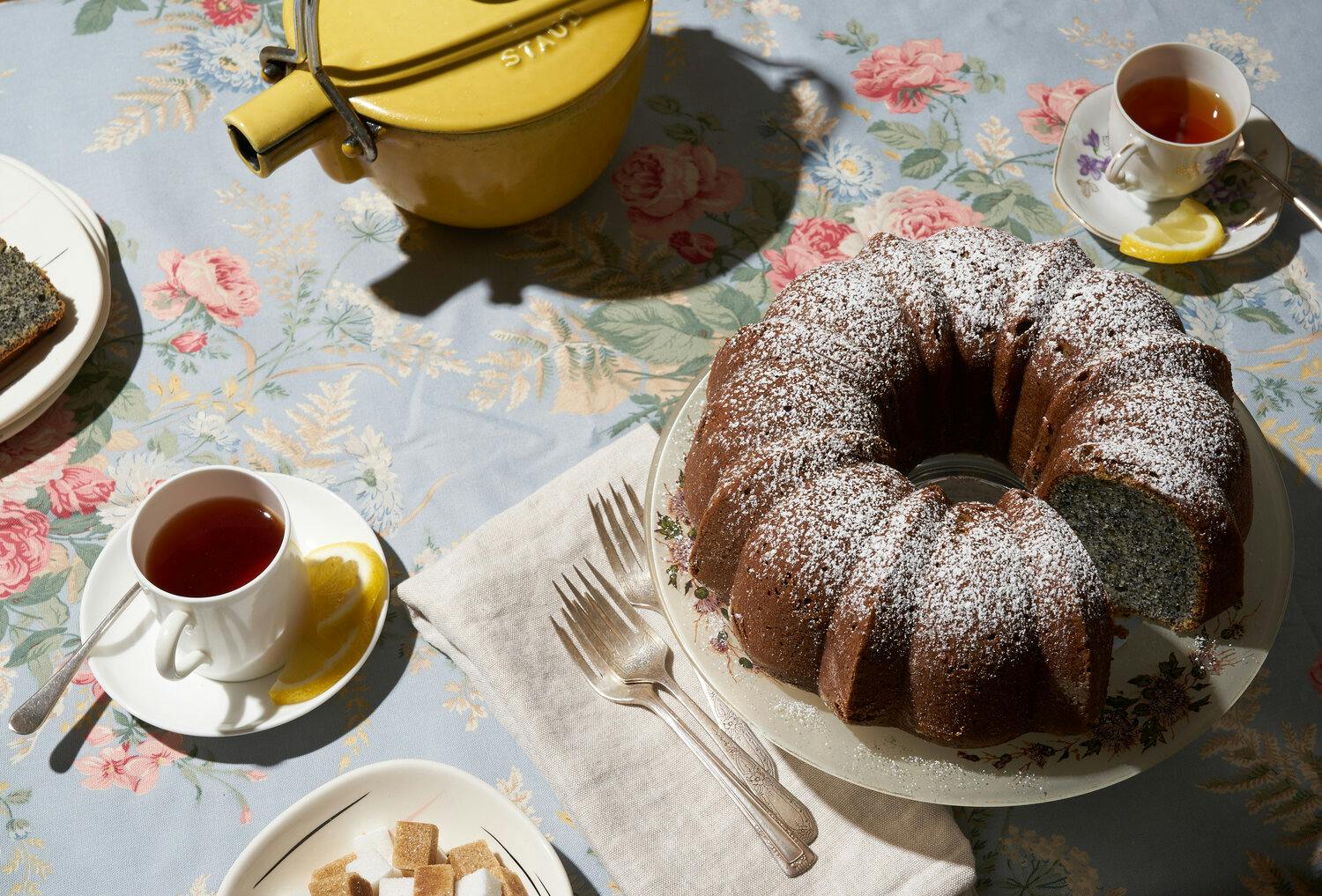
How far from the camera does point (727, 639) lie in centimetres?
110

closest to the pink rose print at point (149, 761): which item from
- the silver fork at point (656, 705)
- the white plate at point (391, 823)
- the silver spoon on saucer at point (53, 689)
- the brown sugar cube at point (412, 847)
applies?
the silver spoon on saucer at point (53, 689)

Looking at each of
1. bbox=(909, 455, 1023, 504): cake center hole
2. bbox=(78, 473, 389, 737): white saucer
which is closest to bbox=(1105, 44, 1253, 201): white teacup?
bbox=(909, 455, 1023, 504): cake center hole

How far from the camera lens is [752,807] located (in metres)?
1.12

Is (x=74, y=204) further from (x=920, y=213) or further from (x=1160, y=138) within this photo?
(x=1160, y=138)

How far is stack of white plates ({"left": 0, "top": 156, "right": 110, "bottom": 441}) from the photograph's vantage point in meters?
1.34

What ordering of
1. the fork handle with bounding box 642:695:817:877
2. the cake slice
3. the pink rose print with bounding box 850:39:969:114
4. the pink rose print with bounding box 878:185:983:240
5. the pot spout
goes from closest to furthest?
the fork handle with bounding box 642:695:817:877
the pot spout
the cake slice
the pink rose print with bounding box 878:185:983:240
the pink rose print with bounding box 850:39:969:114

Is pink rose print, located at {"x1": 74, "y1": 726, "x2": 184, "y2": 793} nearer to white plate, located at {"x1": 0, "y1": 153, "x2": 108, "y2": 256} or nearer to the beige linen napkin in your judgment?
the beige linen napkin

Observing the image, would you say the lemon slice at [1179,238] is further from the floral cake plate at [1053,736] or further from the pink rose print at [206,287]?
the pink rose print at [206,287]

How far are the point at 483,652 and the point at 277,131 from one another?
62cm

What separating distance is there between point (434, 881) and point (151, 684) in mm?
400

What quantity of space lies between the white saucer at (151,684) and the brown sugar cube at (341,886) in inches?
7.4

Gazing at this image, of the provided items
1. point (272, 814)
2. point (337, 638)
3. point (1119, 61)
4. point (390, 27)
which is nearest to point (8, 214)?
point (390, 27)

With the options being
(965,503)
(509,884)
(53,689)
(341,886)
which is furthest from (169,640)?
(965,503)

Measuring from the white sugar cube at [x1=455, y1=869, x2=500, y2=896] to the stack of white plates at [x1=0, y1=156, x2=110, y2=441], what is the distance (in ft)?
2.62
